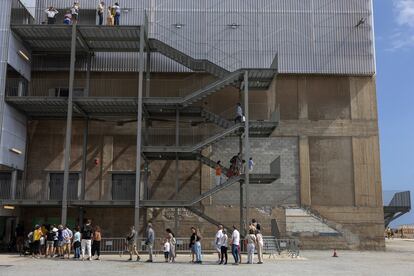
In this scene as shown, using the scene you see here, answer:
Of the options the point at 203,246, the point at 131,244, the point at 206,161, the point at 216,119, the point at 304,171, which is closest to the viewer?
the point at 131,244

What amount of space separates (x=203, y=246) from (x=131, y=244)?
21.8 feet

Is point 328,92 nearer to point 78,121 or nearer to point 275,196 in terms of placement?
point 275,196

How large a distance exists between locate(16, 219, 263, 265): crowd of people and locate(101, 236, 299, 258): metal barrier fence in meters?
2.80

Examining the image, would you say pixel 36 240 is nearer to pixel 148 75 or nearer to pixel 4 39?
pixel 4 39

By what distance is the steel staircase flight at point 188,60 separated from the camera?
102 ft

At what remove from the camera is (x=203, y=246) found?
29.4 meters

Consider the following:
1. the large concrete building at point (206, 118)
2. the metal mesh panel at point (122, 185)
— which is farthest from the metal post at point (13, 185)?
the metal mesh panel at point (122, 185)

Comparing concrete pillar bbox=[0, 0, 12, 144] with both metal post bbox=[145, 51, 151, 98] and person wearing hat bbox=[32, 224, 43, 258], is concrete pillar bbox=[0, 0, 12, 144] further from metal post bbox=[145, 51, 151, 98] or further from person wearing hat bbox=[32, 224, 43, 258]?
metal post bbox=[145, 51, 151, 98]

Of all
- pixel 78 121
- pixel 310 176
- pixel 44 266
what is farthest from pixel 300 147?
pixel 44 266

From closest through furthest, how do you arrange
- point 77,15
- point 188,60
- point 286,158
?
point 77,15 < point 188,60 < point 286,158

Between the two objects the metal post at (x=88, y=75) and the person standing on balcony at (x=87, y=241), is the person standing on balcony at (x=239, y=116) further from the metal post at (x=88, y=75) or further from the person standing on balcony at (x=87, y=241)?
the person standing on balcony at (x=87, y=241)

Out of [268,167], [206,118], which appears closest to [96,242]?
[206,118]

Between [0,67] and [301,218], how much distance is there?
20988 mm

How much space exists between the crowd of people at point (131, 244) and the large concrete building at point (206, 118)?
5.59 metres
